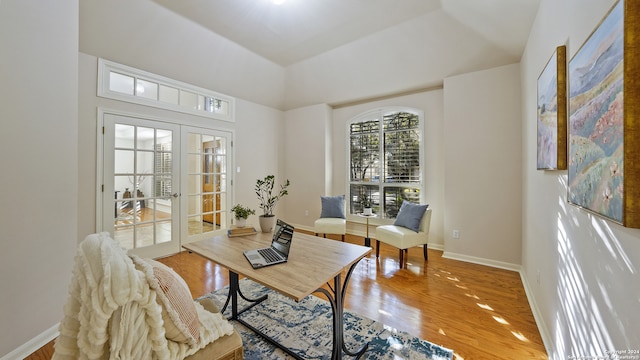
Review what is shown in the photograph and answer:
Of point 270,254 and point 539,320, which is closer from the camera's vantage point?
point 270,254

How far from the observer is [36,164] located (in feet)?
5.78

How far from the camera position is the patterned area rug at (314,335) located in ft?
5.51

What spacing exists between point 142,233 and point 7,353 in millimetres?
1948

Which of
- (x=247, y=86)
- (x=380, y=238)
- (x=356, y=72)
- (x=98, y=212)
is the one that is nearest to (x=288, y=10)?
(x=356, y=72)

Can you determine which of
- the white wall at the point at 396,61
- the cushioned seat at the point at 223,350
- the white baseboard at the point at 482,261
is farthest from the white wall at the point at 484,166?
the cushioned seat at the point at 223,350

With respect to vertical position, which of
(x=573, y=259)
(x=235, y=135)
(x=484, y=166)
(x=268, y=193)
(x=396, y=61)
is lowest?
(x=573, y=259)

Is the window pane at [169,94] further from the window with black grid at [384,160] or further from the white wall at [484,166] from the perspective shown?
the white wall at [484,166]

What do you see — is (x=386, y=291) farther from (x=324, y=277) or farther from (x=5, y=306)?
(x=5, y=306)

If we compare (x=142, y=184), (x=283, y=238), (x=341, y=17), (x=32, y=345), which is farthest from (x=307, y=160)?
(x=32, y=345)

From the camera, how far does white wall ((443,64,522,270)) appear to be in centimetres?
308

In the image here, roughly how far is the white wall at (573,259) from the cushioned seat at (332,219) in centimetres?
246

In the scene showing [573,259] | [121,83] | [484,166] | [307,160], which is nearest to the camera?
[573,259]

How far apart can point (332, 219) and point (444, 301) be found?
2.21 metres

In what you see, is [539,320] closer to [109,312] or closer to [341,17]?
[109,312]
